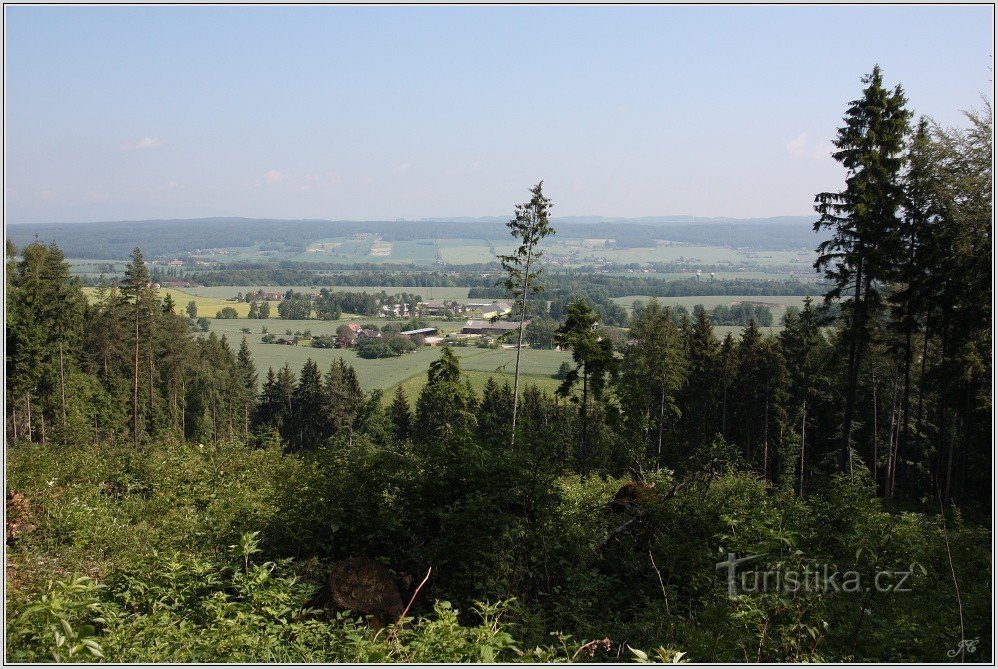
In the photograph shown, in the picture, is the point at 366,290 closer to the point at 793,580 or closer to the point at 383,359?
the point at 383,359

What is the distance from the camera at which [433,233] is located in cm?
16900

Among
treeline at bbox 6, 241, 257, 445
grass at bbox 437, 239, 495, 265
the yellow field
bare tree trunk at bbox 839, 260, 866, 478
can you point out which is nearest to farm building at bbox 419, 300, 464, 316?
the yellow field

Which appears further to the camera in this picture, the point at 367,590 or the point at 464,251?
the point at 464,251

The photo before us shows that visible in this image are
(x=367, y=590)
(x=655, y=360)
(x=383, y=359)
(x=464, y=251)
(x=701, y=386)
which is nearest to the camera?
(x=367, y=590)

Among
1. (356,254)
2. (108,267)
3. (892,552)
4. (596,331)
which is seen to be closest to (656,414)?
(596,331)

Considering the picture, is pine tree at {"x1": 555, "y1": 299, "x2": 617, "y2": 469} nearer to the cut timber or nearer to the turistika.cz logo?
the turistika.cz logo

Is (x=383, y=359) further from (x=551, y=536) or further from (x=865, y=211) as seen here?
(x=551, y=536)

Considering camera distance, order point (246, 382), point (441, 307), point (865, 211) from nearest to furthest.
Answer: point (865, 211) → point (246, 382) → point (441, 307)

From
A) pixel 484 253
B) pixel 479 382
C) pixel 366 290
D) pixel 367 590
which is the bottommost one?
pixel 479 382

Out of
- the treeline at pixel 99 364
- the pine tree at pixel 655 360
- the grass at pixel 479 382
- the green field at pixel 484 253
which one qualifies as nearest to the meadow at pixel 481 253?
the green field at pixel 484 253

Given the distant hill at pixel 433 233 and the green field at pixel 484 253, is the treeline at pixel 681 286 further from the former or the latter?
the distant hill at pixel 433 233

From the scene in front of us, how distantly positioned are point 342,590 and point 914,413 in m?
26.7

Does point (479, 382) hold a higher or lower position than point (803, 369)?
lower

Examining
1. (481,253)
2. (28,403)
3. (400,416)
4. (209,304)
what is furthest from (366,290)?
(28,403)
